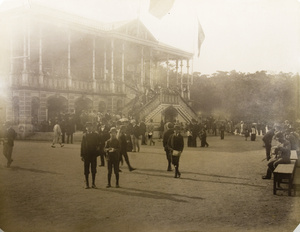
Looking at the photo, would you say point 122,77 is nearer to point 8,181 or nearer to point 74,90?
point 74,90

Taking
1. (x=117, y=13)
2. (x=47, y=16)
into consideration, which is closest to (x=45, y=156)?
(x=47, y=16)

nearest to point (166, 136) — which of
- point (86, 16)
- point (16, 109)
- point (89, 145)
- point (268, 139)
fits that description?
point (89, 145)

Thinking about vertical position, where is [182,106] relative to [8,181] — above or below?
above

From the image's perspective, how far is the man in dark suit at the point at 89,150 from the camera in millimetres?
4820

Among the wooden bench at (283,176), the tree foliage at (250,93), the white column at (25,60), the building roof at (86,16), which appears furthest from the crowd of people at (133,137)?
the building roof at (86,16)

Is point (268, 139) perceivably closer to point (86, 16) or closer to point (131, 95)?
point (131, 95)

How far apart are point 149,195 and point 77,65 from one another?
6.96 feet

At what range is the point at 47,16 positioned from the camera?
4.69 m

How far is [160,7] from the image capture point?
15.9 feet

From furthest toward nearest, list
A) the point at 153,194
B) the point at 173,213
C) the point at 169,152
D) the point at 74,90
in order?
the point at 169,152, the point at 74,90, the point at 153,194, the point at 173,213

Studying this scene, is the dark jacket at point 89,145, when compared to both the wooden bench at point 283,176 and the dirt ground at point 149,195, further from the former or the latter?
the wooden bench at point 283,176

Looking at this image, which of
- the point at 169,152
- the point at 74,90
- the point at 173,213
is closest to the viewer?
the point at 173,213

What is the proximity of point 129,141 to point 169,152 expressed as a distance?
64 cm

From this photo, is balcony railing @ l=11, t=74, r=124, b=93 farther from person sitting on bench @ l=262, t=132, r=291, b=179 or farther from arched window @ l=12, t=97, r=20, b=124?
person sitting on bench @ l=262, t=132, r=291, b=179
